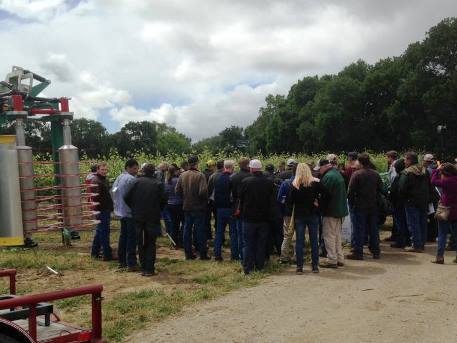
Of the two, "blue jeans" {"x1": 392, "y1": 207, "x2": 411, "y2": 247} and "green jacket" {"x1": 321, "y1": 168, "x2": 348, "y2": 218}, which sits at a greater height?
"green jacket" {"x1": 321, "y1": 168, "x2": 348, "y2": 218}

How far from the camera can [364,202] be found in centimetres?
976

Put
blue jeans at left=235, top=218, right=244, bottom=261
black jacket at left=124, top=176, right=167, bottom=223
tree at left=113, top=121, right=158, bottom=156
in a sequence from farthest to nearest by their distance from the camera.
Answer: tree at left=113, top=121, right=158, bottom=156 < blue jeans at left=235, top=218, right=244, bottom=261 < black jacket at left=124, top=176, right=167, bottom=223

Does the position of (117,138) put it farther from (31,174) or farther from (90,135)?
(31,174)

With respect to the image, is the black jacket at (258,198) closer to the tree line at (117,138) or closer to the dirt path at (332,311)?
the dirt path at (332,311)

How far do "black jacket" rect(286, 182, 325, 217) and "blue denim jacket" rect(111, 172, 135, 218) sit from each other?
118 inches

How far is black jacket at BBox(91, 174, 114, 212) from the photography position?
34.2 ft

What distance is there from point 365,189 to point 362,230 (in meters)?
0.81

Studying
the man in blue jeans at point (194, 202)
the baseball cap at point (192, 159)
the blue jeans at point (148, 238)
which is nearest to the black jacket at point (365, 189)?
the man in blue jeans at point (194, 202)

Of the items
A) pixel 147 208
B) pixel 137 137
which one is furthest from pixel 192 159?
pixel 137 137

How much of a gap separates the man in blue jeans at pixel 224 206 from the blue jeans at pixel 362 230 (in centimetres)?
235

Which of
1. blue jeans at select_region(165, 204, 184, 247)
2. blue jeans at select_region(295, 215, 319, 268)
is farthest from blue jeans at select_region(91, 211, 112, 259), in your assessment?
blue jeans at select_region(295, 215, 319, 268)

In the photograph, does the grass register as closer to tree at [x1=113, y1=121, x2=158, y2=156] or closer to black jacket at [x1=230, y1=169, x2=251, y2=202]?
black jacket at [x1=230, y1=169, x2=251, y2=202]

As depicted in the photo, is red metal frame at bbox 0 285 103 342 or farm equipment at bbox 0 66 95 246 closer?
red metal frame at bbox 0 285 103 342

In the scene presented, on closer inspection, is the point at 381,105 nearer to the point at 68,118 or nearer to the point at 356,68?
the point at 356,68
